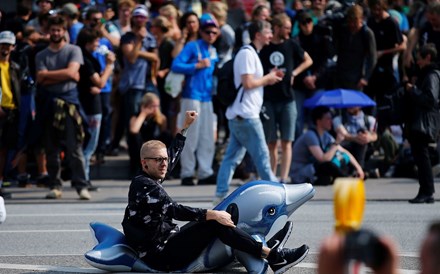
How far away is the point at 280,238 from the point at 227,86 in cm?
439

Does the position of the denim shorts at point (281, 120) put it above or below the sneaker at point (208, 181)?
above

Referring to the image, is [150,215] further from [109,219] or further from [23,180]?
[23,180]

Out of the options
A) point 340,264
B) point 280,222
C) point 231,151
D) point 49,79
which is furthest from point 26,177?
point 340,264

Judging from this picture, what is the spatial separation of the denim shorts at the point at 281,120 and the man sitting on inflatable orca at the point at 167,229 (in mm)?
5737

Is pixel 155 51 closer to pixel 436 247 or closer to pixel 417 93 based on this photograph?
pixel 417 93

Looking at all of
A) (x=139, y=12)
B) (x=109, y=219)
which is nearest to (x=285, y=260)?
(x=109, y=219)

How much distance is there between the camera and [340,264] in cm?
397

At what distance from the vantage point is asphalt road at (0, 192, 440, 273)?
9.41 m

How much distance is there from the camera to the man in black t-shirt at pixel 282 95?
14422 millimetres

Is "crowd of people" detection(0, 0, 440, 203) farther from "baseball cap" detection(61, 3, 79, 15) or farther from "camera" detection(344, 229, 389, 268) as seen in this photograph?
"camera" detection(344, 229, 389, 268)

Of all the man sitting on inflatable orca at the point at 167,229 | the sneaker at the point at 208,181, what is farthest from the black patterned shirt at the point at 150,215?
the sneaker at the point at 208,181

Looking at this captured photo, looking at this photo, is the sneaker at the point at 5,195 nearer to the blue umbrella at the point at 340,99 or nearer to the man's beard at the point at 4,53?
the man's beard at the point at 4,53

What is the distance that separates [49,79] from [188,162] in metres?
2.48

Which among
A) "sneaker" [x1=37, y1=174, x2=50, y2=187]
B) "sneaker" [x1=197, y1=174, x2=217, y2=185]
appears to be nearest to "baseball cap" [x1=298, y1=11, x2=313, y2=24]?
"sneaker" [x1=197, y1=174, x2=217, y2=185]
